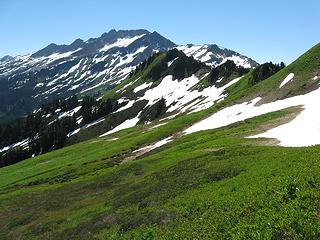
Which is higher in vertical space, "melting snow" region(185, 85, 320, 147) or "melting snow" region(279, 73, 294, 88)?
"melting snow" region(279, 73, 294, 88)

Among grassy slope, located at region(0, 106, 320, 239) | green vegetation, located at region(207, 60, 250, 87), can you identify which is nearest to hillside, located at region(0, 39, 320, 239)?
grassy slope, located at region(0, 106, 320, 239)

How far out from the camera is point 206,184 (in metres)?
37.9

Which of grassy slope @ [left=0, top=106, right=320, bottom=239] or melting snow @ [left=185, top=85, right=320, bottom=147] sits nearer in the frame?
grassy slope @ [left=0, top=106, right=320, bottom=239]

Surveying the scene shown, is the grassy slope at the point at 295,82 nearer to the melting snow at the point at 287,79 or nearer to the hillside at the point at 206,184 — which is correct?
the hillside at the point at 206,184

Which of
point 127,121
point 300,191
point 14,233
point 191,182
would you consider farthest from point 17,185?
point 127,121

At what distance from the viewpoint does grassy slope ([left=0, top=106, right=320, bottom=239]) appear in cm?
2423

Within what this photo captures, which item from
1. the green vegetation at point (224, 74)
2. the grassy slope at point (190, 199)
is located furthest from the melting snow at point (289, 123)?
the green vegetation at point (224, 74)

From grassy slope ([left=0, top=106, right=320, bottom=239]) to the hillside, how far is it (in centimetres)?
11

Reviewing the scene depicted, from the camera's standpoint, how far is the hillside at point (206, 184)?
25375 millimetres

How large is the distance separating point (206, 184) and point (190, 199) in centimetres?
416

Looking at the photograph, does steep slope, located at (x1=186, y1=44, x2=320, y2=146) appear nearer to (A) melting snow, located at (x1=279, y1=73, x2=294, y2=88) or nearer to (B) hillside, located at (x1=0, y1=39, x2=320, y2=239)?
(A) melting snow, located at (x1=279, y1=73, x2=294, y2=88)

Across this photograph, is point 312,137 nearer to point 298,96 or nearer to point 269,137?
point 269,137

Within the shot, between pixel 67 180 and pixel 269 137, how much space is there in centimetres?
3467

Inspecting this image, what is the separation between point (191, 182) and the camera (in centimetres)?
4041
